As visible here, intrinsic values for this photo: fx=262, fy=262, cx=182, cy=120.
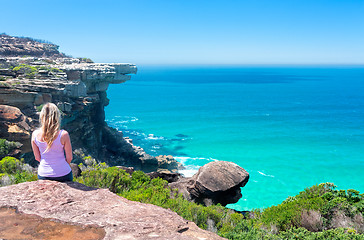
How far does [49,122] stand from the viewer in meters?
6.11

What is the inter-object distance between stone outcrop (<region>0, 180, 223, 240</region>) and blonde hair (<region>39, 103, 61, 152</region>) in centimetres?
117

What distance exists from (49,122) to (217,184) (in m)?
11.4

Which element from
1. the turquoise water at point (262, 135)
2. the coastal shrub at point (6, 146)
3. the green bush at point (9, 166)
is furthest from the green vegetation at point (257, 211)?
the turquoise water at point (262, 135)

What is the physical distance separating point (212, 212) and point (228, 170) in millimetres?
4853

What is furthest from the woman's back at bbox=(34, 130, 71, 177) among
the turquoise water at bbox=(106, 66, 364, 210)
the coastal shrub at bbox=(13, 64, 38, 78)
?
the coastal shrub at bbox=(13, 64, 38, 78)

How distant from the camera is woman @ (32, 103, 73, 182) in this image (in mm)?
6141

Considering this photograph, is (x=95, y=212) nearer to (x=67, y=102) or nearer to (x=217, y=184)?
(x=217, y=184)

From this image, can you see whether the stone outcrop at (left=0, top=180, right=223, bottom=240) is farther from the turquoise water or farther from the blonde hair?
the turquoise water

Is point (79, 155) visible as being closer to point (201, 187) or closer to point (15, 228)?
point (201, 187)

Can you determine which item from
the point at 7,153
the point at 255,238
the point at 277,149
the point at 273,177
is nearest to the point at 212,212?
the point at 255,238

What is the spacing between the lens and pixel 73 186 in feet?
21.6

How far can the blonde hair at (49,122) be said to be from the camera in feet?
20.0

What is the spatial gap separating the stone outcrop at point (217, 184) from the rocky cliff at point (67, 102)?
17892mm

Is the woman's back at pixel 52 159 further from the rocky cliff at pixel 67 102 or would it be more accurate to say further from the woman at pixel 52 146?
the rocky cliff at pixel 67 102
